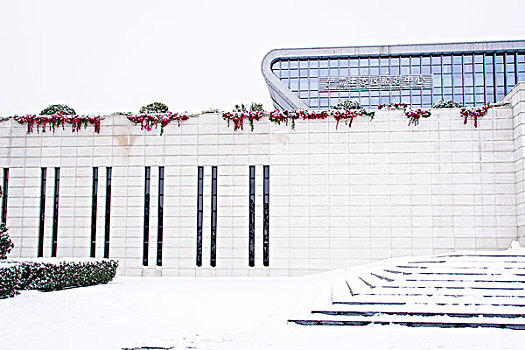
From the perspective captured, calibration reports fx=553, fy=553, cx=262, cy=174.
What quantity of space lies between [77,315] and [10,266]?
12.3 ft

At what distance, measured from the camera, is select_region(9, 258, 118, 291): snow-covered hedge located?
47.8 ft

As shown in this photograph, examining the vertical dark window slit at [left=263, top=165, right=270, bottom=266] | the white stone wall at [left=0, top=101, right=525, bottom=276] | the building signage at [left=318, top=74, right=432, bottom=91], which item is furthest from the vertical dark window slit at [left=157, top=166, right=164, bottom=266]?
the building signage at [left=318, top=74, right=432, bottom=91]

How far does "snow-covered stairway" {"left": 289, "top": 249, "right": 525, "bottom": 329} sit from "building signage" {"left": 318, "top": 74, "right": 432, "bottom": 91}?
42.4m

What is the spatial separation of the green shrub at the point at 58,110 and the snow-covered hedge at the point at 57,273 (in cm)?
817

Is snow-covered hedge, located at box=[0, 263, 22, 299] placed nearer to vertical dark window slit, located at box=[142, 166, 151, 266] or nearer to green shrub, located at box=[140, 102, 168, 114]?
vertical dark window slit, located at box=[142, 166, 151, 266]

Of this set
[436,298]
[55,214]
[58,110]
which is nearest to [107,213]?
[55,214]

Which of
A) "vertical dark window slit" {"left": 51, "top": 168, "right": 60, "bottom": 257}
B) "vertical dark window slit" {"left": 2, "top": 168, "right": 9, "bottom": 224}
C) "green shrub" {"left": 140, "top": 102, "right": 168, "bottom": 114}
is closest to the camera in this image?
"vertical dark window slit" {"left": 51, "top": 168, "right": 60, "bottom": 257}

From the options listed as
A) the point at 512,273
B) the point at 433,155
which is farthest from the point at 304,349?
the point at 433,155

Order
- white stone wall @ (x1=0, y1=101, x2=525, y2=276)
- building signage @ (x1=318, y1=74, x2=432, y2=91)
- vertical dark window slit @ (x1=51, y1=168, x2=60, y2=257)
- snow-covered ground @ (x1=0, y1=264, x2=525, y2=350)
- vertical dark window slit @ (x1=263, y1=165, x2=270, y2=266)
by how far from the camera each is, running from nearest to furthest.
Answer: snow-covered ground @ (x1=0, y1=264, x2=525, y2=350)
white stone wall @ (x1=0, y1=101, x2=525, y2=276)
vertical dark window slit @ (x1=263, y1=165, x2=270, y2=266)
vertical dark window slit @ (x1=51, y1=168, x2=60, y2=257)
building signage @ (x1=318, y1=74, x2=432, y2=91)

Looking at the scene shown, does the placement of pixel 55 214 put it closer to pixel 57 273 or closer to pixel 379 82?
pixel 57 273

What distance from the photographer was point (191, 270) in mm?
20969

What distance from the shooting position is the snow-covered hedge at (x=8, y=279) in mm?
→ 13016

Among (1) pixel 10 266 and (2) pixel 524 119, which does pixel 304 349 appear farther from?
(2) pixel 524 119

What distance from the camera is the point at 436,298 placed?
11.0m
